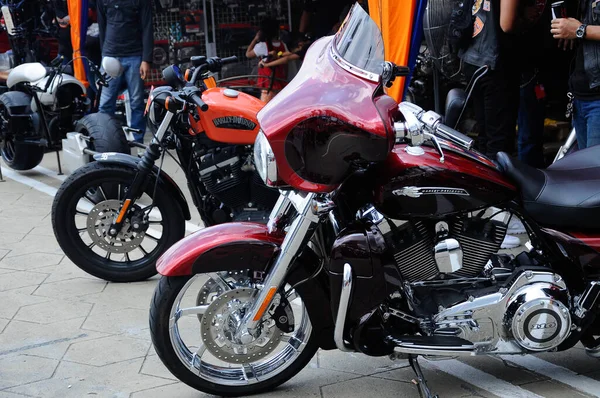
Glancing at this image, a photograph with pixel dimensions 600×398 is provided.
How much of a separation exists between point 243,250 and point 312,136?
58cm

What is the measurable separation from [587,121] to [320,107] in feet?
7.37

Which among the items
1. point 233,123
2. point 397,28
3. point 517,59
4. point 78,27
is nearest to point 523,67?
point 517,59

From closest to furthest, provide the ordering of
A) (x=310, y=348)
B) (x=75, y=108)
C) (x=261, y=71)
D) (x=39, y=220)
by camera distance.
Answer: (x=310, y=348)
(x=39, y=220)
(x=75, y=108)
(x=261, y=71)

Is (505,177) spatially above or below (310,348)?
above

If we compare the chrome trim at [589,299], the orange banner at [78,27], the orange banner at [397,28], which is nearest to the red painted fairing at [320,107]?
Result: the chrome trim at [589,299]

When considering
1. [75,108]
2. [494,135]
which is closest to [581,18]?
[494,135]

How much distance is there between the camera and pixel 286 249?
323cm

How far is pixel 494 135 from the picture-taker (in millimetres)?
5137

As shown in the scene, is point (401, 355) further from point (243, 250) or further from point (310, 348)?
point (243, 250)

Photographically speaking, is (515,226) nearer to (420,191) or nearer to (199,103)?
(420,191)

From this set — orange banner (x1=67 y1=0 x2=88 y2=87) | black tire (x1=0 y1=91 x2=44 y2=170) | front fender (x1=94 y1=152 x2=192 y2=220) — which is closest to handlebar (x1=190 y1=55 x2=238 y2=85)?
front fender (x1=94 y1=152 x2=192 y2=220)

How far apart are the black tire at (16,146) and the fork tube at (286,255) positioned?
17.2 feet

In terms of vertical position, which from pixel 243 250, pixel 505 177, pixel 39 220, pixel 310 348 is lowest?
pixel 39 220

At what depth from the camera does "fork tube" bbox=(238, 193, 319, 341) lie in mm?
3182
